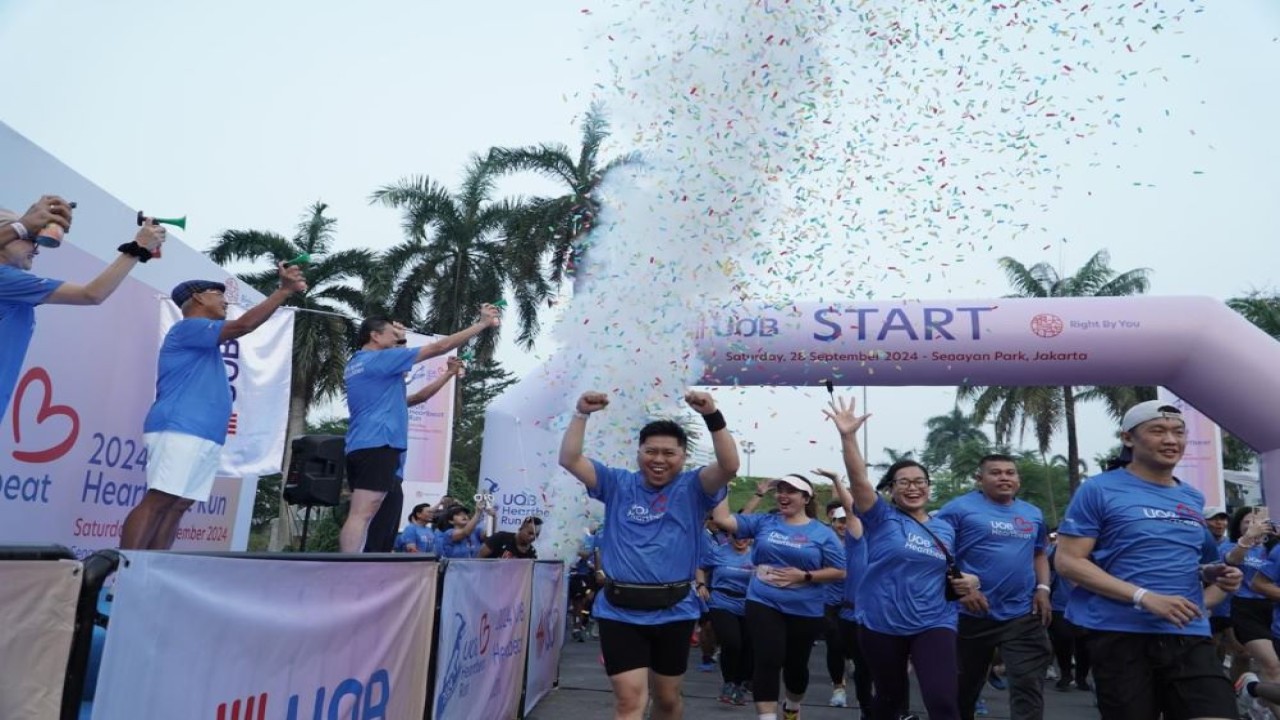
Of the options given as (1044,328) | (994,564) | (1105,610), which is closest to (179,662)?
(1105,610)

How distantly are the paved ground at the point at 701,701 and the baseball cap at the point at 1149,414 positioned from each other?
4.68 m

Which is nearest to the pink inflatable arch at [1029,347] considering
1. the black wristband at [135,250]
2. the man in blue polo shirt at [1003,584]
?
the man in blue polo shirt at [1003,584]

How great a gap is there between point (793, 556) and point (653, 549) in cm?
294

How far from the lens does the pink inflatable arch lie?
36.8ft

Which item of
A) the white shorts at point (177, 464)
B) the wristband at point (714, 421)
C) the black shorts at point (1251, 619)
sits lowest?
the black shorts at point (1251, 619)

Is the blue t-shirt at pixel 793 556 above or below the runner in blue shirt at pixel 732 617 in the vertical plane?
above

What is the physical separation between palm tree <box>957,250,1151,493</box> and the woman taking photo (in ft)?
73.1

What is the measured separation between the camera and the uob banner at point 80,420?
16.5 ft

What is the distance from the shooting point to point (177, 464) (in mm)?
5020

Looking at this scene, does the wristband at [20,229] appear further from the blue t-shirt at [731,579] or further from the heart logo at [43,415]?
the blue t-shirt at [731,579]

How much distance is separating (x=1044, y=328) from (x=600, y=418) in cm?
562

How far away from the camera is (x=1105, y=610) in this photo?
4246 mm

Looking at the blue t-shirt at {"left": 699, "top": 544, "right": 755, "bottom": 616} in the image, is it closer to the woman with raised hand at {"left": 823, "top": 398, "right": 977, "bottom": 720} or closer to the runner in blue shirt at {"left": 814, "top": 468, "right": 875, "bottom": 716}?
the runner in blue shirt at {"left": 814, "top": 468, "right": 875, "bottom": 716}

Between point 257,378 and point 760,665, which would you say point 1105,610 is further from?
point 257,378
